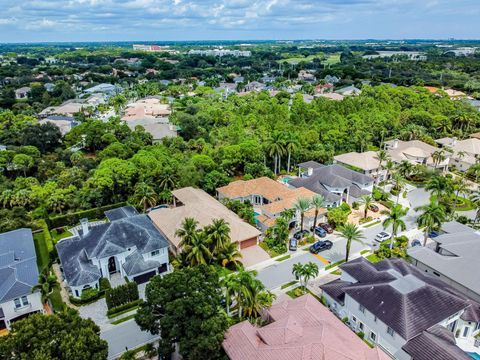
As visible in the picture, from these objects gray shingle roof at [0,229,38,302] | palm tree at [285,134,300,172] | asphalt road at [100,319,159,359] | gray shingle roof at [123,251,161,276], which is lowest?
asphalt road at [100,319,159,359]

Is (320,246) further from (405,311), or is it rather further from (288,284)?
(405,311)

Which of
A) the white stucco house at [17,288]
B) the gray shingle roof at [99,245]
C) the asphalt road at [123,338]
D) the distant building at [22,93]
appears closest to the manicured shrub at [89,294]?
the gray shingle roof at [99,245]

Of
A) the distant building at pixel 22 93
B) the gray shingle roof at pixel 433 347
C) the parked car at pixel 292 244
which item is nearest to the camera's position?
the gray shingle roof at pixel 433 347

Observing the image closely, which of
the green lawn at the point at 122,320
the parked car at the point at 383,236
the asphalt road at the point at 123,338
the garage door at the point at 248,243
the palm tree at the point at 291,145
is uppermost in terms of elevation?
the palm tree at the point at 291,145

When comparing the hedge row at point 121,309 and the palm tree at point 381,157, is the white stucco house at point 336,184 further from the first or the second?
the hedge row at point 121,309

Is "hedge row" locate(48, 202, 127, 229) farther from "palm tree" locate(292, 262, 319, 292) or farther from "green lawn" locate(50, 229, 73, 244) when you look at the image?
"palm tree" locate(292, 262, 319, 292)

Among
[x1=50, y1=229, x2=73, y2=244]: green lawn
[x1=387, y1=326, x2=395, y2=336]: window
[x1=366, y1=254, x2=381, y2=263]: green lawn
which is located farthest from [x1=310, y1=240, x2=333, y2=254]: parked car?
[x1=50, y1=229, x2=73, y2=244]: green lawn

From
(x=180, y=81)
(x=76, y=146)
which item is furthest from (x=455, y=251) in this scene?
(x=180, y=81)

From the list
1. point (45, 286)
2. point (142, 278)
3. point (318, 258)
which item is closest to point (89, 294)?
point (142, 278)
